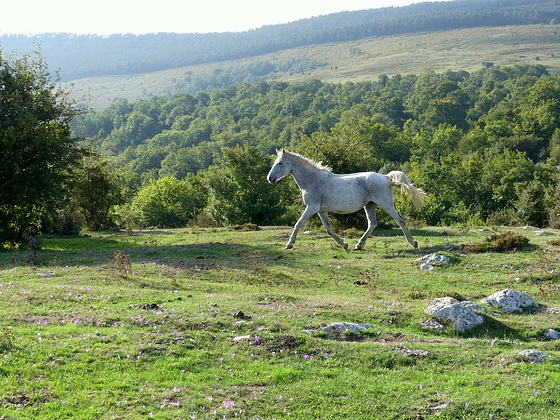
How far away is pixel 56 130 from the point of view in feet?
88.6

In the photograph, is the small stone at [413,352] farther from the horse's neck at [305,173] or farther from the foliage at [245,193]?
the foliage at [245,193]

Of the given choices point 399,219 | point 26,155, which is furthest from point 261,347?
point 26,155

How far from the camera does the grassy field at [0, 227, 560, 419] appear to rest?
817 cm

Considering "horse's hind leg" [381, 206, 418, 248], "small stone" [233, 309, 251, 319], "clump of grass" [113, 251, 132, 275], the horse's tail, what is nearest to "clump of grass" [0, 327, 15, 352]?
"small stone" [233, 309, 251, 319]

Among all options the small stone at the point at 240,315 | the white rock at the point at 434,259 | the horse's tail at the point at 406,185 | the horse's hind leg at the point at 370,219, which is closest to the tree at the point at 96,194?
the horse's hind leg at the point at 370,219

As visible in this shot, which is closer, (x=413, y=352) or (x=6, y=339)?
(x=6, y=339)

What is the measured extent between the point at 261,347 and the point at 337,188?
1175cm

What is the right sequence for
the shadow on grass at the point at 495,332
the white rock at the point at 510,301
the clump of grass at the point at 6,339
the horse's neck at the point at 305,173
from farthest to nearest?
the horse's neck at the point at 305,173 < the white rock at the point at 510,301 < the shadow on grass at the point at 495,332 < the clump of grass at the point at 6,339

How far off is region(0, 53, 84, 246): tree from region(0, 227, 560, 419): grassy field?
8.88m

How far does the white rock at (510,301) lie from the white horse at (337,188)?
8.14m

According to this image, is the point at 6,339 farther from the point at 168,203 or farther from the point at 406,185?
the point at 168,203

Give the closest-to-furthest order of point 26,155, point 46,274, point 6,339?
1. point 6,339
2. point 46,274
3. point 26,155

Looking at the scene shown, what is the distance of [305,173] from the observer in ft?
70.4

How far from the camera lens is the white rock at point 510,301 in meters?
12.7
